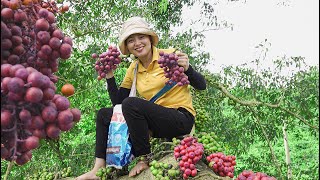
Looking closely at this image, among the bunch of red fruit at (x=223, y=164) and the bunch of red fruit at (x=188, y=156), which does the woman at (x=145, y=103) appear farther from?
the bunch of red fruit at (x=223, y=164)

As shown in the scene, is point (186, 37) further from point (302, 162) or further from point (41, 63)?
point (302, 162)

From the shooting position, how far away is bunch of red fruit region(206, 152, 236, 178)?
2348 millimetres

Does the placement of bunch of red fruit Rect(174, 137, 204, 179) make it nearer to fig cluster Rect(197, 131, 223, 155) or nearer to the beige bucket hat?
fig cluster Rect(197, 131, 223, 155)

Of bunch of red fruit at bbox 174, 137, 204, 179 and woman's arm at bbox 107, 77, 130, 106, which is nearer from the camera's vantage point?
bunch of red fruit at bbox 174, 137, 204, 179

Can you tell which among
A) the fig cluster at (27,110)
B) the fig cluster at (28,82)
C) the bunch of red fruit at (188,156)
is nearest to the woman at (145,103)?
the bunch of red fruit at (188,156)

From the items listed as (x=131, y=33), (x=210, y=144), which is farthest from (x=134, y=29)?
(x=210, y=144)

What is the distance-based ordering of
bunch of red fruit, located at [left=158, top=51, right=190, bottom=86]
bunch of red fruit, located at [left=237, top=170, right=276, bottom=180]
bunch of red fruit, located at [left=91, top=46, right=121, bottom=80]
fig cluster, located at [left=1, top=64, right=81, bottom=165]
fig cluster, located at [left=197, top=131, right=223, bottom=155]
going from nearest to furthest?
fig cluster, located at [left=1, top=64, right=81, bottom=165] → bunch of red fruit, located at [left=237, top=170, right=276, bottom=180] → bunch of red fruit, located at [left=158, top=51, right=190, bottom=86] → fig cluster, located at [left=197, top=131, right=223, bottom=155] → bunch of red fruit, located at [left=91, top=46, right=121, bottom=80]

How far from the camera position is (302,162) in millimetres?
13250

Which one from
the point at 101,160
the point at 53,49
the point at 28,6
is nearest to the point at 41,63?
the point at 53,49

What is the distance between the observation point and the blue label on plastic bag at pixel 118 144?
8.79 feet

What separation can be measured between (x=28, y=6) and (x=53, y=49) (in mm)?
152

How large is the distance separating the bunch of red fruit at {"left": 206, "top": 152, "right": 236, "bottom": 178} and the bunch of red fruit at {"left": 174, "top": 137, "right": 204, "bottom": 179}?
5.0 inches

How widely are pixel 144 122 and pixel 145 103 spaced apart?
0.12 m

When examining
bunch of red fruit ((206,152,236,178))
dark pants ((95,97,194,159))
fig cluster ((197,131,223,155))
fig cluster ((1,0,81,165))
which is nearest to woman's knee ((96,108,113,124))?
dark pants ((95,97,194,159))
